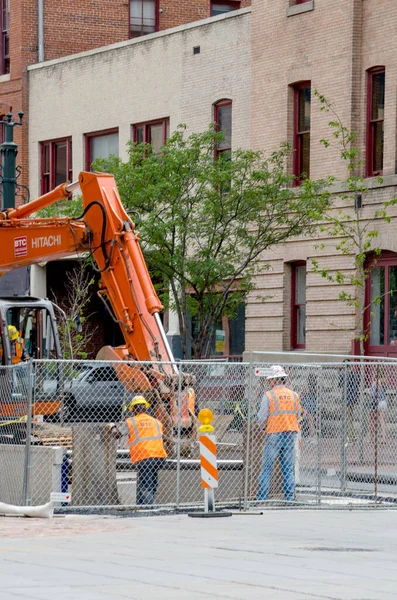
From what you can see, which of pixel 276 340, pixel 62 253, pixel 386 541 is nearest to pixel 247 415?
pixel 386 541

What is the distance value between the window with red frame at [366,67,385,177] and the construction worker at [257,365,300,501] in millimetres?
15690

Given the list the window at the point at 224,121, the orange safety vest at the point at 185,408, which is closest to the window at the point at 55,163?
the window at the point at 224,121

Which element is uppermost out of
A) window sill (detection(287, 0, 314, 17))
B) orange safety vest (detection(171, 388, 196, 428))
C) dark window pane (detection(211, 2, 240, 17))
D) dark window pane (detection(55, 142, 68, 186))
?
dark window pane (detection(211, 2, 240, 17))

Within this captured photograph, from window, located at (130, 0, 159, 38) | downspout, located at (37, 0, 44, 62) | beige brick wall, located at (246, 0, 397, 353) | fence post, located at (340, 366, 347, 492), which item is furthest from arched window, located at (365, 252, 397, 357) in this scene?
window, located at (130, 0, 159, 38)

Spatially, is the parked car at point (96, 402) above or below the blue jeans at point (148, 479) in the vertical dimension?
above

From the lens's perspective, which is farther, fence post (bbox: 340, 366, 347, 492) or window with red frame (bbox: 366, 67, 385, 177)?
window with red frame (bbox: 366, 67, 385, 177)

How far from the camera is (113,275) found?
20.1m

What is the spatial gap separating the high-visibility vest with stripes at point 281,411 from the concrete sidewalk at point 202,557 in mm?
1314

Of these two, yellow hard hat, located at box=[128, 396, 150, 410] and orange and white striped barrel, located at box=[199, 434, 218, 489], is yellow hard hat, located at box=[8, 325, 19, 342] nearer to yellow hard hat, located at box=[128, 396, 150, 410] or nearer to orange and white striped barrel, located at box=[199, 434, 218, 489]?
yellow hard hat, located at box=[128, 396, 150, 410]

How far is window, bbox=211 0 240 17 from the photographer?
4771 cm

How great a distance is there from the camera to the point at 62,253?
21.6 meters

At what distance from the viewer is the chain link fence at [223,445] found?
1677 cm

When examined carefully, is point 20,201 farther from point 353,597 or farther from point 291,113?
point 353,597

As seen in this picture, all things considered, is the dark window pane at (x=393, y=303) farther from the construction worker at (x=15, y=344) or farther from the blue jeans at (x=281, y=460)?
the blue jeans at (x=281, y=460)
